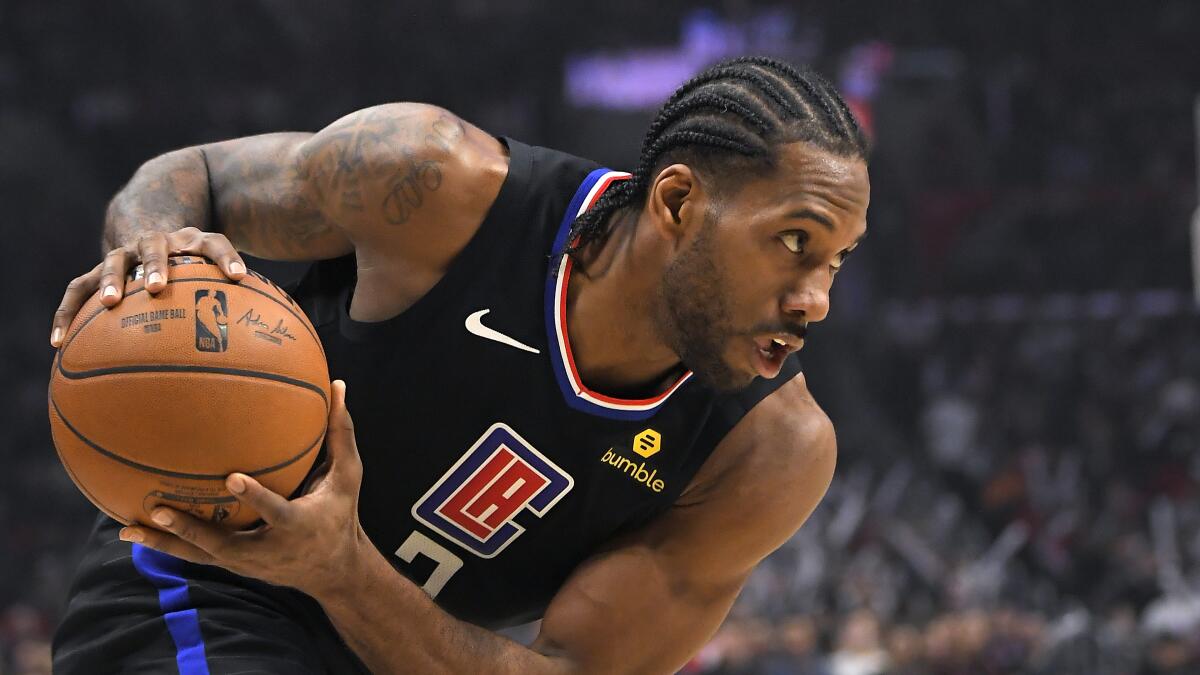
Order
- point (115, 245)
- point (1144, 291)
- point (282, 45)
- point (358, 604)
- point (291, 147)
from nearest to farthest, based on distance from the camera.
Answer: point (358, 604), point (115, 245), point (291, 147), point (282, 45), point (1144, 291)

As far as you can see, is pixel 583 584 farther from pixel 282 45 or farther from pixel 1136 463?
pixel 1136 463

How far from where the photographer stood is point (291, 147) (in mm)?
2709

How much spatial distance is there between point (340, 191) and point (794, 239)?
867 millimetres

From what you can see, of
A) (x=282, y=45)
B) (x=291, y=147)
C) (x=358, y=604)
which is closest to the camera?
(x=358, y=604)

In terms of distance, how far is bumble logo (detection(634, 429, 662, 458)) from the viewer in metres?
2.64

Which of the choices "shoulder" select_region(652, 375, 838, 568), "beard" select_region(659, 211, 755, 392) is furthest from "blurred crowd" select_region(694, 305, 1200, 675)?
"beard" select_region(659, 211, 755, 392)

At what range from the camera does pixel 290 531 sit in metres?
1.99

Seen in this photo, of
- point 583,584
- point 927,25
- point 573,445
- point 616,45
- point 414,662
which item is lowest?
point 414,662

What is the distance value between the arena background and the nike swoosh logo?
7.44 metres

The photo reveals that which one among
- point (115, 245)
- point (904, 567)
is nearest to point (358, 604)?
point (115, 245)

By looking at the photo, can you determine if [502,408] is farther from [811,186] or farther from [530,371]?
[811,186]

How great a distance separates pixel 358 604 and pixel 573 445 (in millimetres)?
535

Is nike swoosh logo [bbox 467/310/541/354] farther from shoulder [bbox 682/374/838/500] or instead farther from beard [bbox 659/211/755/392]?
shoulder [bbox 682/374/838/500]

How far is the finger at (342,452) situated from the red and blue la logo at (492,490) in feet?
1.70
